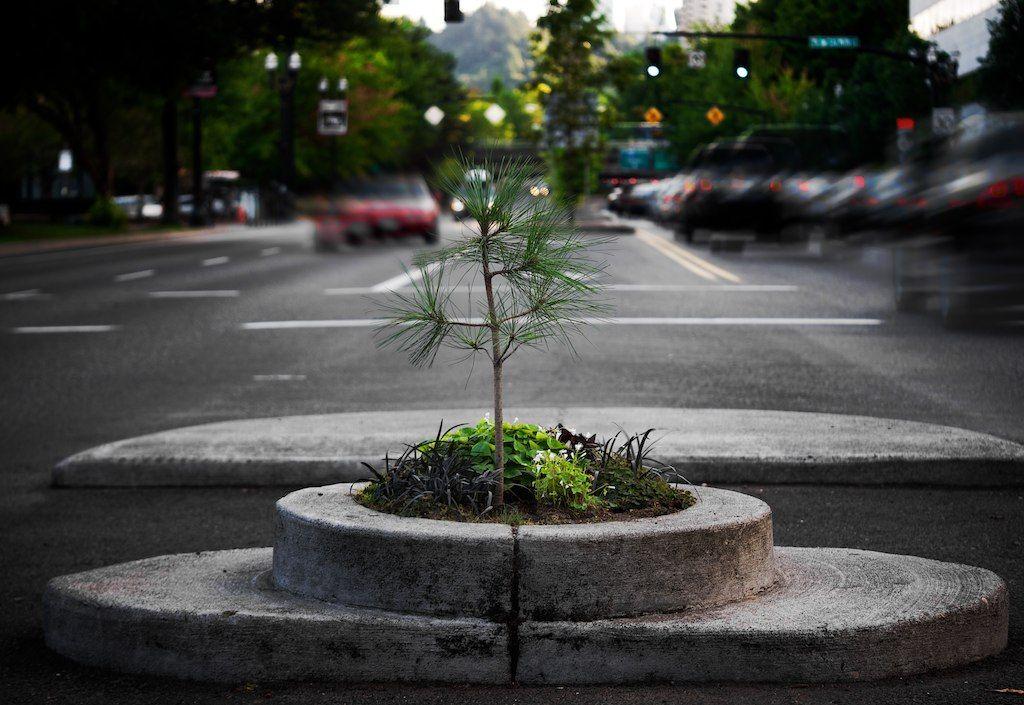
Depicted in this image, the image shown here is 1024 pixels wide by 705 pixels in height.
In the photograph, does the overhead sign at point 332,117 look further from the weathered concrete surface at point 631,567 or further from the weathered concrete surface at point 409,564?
the weathered concrete surface at point 631,567

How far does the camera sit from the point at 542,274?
4.80 m

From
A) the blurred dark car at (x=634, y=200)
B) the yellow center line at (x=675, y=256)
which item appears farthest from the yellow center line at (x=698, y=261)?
the blurred dark car at (x=634, y=200)

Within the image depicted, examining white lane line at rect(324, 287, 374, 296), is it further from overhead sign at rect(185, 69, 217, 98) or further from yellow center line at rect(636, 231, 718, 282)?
overhead sign at rect(185, 69, 217, 98)

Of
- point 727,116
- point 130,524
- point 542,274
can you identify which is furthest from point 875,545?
point 727,116

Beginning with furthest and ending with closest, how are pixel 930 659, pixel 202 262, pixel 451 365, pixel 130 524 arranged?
pixel 202 262 → pixel 451 365 → pixel 130 524 → pixel 930 659

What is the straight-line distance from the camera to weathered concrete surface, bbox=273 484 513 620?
13.8ft

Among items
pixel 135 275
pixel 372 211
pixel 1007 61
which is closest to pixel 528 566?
pixel 135 275

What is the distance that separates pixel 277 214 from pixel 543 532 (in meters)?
61.1

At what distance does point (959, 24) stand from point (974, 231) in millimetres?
55606

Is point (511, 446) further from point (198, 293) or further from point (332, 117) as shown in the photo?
point (332, 117)

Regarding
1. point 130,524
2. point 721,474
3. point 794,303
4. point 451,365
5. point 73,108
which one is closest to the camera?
point 130,524

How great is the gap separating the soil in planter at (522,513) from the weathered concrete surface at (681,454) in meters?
2.21

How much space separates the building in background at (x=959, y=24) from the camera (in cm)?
6006

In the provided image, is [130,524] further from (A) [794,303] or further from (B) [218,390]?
(A) [794,303]
